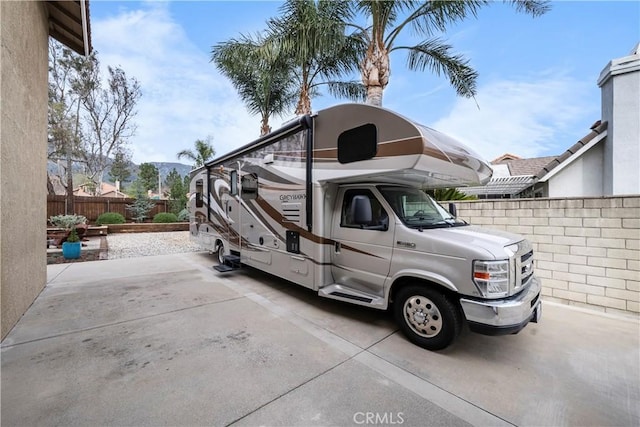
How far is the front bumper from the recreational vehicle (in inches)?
0.4

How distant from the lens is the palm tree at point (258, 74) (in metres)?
9.21

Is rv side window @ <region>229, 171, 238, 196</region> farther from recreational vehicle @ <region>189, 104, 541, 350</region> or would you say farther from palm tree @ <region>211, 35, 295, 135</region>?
palm tree @ <region>211, 35, 295, 135</region>

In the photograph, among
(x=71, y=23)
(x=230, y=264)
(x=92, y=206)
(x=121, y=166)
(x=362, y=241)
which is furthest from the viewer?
(x=121, y=166)

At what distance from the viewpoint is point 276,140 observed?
511 cm

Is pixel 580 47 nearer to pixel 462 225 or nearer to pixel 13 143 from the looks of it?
pixel 462 225

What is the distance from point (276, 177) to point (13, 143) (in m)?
3.53

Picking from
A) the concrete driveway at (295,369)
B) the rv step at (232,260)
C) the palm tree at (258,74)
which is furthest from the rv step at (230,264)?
the palm tree at (258,74)

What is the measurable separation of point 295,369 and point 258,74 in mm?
11286

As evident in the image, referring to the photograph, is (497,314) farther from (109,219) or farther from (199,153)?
(199,153)

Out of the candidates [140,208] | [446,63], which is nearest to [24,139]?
[446,63]

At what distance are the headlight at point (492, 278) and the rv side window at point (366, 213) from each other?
119 cm

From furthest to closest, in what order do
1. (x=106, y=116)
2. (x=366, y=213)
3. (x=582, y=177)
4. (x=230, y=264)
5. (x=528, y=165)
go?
(x=106, y=116) < (x=528, y=165) < (x=582, y=177) < (x=230, y=264) < (x=366, y=213)

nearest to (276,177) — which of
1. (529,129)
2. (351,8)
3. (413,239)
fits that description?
(413,239)

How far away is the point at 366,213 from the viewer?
11.9ft
